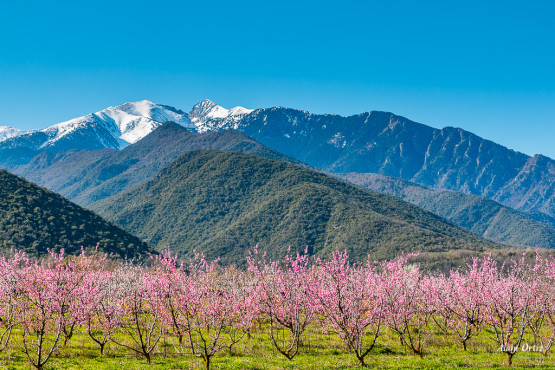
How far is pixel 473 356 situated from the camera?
25.5 metres

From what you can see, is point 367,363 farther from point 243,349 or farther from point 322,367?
point 243,349

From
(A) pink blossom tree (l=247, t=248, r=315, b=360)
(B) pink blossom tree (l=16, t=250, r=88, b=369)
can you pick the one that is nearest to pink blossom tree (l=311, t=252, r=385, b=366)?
(A) pink blossom tree (l=247, t=248, r=315, b=360)

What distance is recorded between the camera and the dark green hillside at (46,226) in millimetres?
101125

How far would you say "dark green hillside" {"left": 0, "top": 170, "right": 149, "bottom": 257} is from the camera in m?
101

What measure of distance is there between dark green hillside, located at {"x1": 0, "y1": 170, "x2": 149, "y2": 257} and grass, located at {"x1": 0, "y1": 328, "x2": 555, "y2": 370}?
7967cm

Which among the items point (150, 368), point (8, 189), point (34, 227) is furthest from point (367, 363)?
point (8, 189)

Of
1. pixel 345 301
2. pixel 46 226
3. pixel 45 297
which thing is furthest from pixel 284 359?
pixel 46 226

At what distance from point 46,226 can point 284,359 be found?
102 m

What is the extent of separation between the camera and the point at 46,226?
110 meters

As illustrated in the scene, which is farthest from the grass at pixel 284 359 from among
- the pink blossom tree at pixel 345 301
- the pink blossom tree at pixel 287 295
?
the pink blossom tree at pixel 345 301

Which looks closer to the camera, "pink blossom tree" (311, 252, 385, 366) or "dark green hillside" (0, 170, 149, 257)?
"pink blossom tree" (311, 252, 385, 366)

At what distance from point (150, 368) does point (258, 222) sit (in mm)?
177517

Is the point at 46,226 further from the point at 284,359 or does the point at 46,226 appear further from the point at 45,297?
the point at 284,359

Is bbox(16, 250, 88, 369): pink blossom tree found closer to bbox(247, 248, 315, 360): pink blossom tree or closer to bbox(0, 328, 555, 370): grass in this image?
bbox(0, 328, 555, 370): grass
